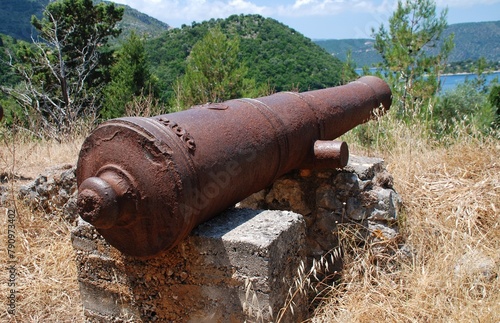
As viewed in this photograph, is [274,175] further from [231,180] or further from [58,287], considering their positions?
[58,287]

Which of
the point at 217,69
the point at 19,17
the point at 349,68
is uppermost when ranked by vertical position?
the point at 19,17

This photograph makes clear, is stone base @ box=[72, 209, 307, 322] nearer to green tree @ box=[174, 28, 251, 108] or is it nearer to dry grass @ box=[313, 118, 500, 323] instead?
dry grass @ box=[313, 118, 500, 323]

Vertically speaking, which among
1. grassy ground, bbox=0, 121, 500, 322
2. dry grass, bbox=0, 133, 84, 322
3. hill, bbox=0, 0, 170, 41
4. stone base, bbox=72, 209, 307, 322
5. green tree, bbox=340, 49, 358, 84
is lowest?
dry grass, bbox=0, 133, 84, 322

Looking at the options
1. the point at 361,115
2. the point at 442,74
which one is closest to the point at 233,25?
the point at 442,74

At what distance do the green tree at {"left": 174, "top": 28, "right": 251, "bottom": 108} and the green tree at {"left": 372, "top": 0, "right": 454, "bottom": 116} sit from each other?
22.8 ft

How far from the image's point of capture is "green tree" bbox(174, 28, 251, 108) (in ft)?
47.6

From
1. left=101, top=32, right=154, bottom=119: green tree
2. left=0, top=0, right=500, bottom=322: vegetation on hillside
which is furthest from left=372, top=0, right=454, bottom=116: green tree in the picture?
left=101, top=32, right=154, bottom=119: green tree

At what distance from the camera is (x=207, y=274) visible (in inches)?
87.0

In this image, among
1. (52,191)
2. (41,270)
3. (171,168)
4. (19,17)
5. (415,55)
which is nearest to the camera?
(171,168)

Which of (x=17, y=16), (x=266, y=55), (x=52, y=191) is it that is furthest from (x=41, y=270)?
(x=17, y=16)

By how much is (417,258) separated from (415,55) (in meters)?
5.52

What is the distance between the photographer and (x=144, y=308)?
7.79 feet

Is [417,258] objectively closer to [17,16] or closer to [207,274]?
[207,274]

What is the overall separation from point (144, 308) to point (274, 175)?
40.1 inches
